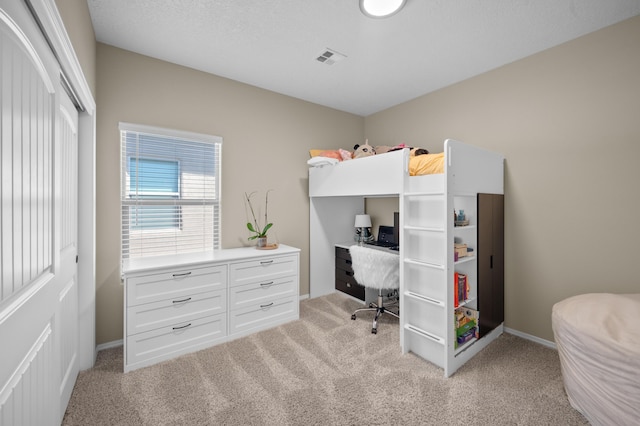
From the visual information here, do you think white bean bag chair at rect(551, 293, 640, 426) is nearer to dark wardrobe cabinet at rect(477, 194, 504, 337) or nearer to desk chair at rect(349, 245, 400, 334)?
dark wardrobe cabinet at rect(477, 194, 504, 337)

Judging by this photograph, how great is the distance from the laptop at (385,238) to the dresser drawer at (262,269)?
1281 millimetres

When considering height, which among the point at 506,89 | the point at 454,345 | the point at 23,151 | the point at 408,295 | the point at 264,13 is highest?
the point at 264,13

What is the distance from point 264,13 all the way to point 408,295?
2.48 metres

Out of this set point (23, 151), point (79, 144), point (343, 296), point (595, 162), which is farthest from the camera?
point (343, 296)

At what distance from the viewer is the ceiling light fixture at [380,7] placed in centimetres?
185

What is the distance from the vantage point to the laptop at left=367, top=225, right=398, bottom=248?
144 inches

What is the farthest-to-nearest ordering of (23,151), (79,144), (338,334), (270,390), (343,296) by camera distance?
(343,296)
(338,334)
(79,144)
(270,390)
(23,151)

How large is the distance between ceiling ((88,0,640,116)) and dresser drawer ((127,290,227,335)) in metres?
2.19

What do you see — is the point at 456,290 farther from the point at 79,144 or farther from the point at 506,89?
the point at 79,144

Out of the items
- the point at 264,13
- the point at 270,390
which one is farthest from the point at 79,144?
the point at 270,390

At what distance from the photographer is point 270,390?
6.21 feet

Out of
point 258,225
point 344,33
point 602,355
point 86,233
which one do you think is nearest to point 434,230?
point 602,355

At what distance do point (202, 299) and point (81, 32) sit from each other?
207cm

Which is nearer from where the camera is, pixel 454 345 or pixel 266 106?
pixel 454 345
